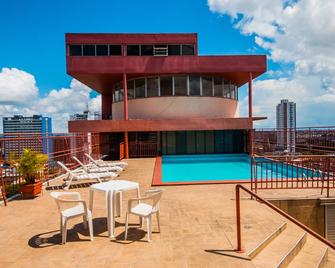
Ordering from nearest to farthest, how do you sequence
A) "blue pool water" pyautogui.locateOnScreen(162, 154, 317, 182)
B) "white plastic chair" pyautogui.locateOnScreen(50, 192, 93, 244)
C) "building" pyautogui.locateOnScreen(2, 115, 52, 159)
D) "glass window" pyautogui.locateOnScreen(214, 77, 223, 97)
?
1. "white plastic chair" pyautogui.locateOnScreen(50, 192, 93, 244)
2. "building" pyautogui.locateOnScreen(2, 115, 52, 159)
3. "blue pool water" pyautogui.locateOnScreen(162, 154, 317, 182)
4. "glass window" pyautogui.locateOnScreen(214, 77, 223, 97)

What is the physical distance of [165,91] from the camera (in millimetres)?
18266

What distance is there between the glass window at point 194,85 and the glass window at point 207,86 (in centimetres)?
43

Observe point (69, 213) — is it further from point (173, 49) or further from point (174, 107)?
point (173, 49)

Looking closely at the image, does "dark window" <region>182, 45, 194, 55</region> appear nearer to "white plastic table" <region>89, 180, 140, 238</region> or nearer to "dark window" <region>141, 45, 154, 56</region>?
"dark window" <region>141, 45, 154, 56</region>

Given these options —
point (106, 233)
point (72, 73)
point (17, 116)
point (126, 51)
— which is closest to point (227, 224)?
point (106, 233)

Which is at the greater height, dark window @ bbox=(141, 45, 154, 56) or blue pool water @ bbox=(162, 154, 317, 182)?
dark window @ bbox=(141, 45, 154, 56)

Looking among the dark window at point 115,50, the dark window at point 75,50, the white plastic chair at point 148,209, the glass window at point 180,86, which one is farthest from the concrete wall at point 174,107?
the white plastic chair at point 148,209

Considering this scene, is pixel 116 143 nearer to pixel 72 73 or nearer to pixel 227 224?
pixel 72 73

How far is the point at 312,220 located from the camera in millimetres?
6488

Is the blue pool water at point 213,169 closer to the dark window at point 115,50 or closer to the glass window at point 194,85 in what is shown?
the glass window at point 194,85

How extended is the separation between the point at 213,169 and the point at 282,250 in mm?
9976

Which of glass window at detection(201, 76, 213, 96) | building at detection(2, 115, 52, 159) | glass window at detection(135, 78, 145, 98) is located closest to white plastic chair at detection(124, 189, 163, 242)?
building at detection(2, 115, 52, 159)

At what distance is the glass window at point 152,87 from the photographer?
18391 millimetres

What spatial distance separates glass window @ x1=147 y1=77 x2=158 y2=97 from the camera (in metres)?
18.4
